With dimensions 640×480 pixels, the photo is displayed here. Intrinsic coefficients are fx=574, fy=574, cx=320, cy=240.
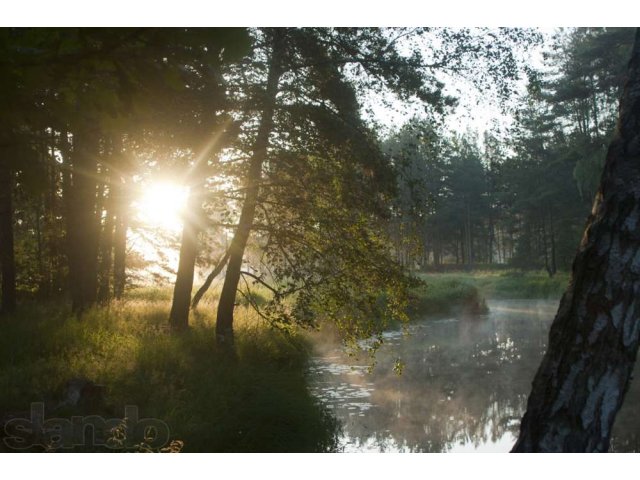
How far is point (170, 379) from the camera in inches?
314

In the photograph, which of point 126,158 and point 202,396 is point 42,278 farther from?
point 202,396

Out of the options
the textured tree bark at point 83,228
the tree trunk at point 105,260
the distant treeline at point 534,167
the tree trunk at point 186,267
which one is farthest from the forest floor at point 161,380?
the distant treeline at point 534,167

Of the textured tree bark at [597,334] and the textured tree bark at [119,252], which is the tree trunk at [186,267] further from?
the textured tree bark at [597,334]

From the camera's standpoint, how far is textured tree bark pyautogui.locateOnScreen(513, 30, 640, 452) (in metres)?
2.72

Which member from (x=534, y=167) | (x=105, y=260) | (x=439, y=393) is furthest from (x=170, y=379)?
(x=534, y=167)

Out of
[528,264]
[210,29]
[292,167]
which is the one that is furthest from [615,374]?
[528,264]

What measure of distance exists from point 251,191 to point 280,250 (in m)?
1.31

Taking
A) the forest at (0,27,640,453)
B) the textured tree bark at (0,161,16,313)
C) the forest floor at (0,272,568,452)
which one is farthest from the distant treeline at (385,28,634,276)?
the textured tree bark at (0,161,16,313)

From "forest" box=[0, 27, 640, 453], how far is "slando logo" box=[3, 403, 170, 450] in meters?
0.03

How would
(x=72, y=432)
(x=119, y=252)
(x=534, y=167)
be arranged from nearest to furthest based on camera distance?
(x=72, y=432) → (x=119, y=252) → (x=534, y=167)

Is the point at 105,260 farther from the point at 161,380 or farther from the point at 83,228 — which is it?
the point at 161,380

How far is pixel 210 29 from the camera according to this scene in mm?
2537

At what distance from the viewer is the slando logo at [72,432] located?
5.68m

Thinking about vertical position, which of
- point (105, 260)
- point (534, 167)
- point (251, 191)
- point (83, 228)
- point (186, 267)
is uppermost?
point (534, 167)
